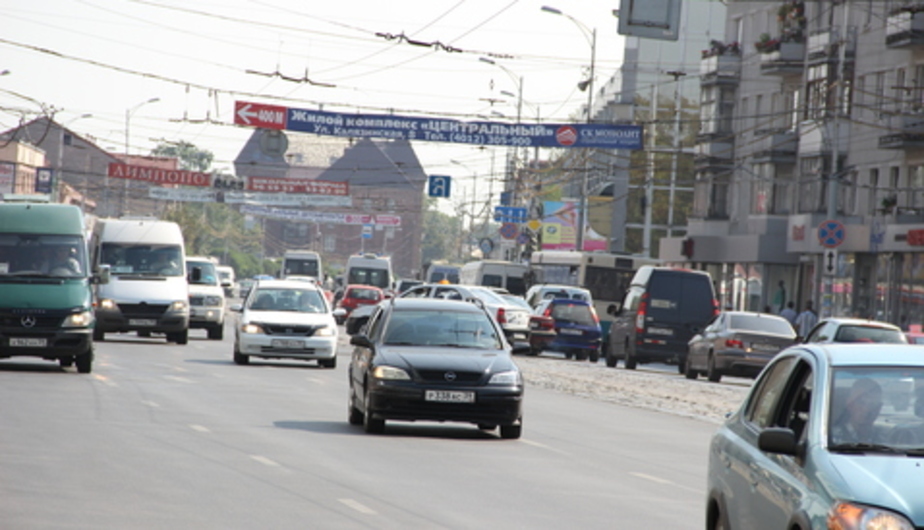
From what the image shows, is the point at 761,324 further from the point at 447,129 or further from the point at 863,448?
the point at 863,448

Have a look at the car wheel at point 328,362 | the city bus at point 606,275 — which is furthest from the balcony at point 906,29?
the car wheel at point 328,362

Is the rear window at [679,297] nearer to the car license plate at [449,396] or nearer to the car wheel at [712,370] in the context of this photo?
the car wheel at [712,370]

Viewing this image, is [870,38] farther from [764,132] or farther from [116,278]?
[116,278]

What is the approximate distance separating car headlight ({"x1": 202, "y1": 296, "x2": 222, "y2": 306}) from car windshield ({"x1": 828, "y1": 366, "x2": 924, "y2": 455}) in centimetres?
3825

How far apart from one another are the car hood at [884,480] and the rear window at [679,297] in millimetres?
35007

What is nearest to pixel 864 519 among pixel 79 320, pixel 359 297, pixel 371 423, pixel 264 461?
pixel 264 461

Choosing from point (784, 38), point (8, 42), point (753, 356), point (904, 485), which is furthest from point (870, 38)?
point (904, 485)

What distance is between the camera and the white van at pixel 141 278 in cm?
3741

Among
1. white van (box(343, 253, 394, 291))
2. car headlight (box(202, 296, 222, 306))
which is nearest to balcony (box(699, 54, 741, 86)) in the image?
white van (box(343, 253, 394, 291))

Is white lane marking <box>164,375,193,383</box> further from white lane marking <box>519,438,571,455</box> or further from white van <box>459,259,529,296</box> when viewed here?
white van <box>459,259,529,296</box>

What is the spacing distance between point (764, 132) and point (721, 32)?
40.9 metres

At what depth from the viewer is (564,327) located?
4738cm

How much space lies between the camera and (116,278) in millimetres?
38000

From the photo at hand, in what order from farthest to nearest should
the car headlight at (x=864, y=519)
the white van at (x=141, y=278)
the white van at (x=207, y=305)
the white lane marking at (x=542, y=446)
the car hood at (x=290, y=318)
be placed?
the white van at (x=207, y=305), the white van at (x=141, y=278), the car hood at (x=290, y=318), the white lane marking at (x=542, y=446), the car headlight at (x=864, y=519)
